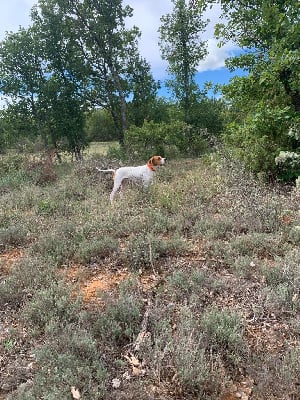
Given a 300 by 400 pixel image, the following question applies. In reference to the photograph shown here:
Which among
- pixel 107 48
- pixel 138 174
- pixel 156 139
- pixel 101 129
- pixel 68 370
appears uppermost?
pixel 107 48

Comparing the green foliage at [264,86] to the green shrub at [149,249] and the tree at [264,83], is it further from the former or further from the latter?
the green shrub at [149,249]

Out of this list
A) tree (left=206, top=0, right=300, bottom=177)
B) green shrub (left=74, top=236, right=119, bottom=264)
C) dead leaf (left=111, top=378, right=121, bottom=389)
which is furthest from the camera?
tree (left=206, top=0, right=300, bottom=177)

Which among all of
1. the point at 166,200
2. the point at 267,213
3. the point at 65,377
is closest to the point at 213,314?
the point at 65,377

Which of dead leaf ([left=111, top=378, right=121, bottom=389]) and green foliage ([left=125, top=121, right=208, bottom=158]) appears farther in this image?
green foliage ([left=125, top=121, right=208, bottom=158])

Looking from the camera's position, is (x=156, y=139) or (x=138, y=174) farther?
(x=156, y=139)

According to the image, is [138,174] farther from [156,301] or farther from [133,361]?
[133,361]

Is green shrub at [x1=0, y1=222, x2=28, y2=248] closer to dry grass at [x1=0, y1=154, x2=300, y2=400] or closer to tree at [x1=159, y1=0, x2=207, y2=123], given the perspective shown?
dry grass at [x1=0, y1=154, x2=300, y2=400]

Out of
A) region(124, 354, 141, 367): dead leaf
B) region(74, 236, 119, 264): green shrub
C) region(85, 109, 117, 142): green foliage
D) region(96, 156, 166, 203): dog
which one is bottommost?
region(124, 354, 141, 367): dead leaf

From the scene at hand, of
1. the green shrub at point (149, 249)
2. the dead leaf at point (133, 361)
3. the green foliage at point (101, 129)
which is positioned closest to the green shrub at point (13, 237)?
the green shrub at point (149, 249)

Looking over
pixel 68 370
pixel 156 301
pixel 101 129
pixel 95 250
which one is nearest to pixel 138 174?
pixel 95 250

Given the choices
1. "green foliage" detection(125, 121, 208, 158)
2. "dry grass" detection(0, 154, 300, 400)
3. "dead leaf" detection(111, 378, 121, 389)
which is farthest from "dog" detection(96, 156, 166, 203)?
"green foliage" detection(125, 121, 208, 158)

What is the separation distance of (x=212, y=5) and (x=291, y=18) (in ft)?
6.90

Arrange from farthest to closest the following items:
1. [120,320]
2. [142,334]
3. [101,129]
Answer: [101,129], [120,320], [142,334]

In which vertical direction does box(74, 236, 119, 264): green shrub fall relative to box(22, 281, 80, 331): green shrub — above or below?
above
